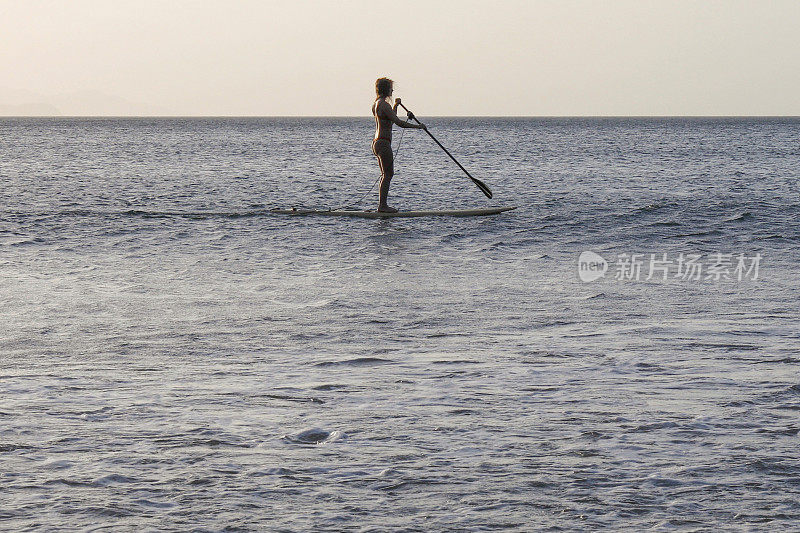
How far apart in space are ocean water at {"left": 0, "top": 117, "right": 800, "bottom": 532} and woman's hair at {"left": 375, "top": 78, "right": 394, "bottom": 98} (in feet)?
11.5

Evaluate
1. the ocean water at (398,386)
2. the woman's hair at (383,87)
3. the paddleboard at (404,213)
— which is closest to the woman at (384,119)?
the woman's hair at (383,87)

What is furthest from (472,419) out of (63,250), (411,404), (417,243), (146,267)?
(63,250)

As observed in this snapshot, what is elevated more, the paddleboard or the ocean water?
the paddleboard

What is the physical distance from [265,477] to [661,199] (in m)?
23.6

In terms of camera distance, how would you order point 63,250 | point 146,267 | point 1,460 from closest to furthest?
point 1,460
point 146,267
point 63,250

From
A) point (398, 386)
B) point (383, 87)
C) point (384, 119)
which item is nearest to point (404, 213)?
point (384, 119)

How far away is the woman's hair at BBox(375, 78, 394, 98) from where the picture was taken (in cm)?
1822

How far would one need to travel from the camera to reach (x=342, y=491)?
4625 mm

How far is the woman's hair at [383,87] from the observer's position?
1822 centimetres

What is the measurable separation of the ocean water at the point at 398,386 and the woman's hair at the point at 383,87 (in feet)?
11.5

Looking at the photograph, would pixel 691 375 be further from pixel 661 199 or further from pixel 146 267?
pixel 661 199

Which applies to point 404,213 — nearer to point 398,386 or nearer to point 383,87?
point 383,87

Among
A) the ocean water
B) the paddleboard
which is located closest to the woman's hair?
the paddleboard

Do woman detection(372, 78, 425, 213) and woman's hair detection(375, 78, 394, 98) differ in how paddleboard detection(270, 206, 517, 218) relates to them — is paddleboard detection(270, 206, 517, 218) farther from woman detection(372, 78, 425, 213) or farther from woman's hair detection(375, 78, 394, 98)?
woman's hair detection(375, 78, 394, 98)
